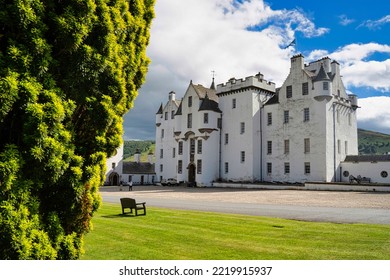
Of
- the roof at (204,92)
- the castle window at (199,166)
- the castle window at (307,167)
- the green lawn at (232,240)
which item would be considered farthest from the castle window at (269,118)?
the green lawn at (232,240)

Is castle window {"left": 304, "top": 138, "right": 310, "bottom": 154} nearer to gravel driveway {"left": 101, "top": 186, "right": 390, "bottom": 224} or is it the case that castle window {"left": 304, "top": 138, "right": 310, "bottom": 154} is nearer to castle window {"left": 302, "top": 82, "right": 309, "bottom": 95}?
castle window {"left": 302, "top": 82, "right": 309, "bottom": 95}

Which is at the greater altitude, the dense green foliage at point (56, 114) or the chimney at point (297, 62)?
the chimney at point (297, 62)

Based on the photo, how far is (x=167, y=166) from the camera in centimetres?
6419

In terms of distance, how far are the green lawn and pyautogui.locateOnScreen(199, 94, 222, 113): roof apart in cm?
3981

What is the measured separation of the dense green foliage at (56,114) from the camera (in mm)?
5980

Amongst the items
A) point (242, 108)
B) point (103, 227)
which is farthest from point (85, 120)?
point (242, 108)

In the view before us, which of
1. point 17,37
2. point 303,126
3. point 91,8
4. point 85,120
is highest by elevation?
point 303,126

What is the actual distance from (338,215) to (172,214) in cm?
803

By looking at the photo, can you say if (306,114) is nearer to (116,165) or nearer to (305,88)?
(305,88)

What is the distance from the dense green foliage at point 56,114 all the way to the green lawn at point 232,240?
193 cm

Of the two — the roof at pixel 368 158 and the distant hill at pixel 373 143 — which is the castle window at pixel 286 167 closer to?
the roof at pixel 368 158

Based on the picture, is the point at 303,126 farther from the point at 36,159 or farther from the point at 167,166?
the point at 36,159

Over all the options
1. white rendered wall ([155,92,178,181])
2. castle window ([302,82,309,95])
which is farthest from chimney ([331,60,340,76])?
white rendered wall ([155,92,178,181])

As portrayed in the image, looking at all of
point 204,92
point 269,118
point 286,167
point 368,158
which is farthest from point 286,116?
point 204,92
